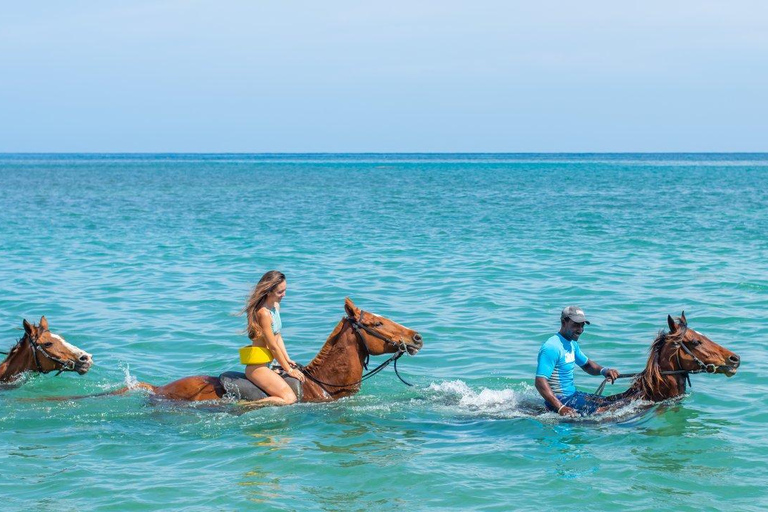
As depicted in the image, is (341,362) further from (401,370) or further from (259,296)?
(401,370)

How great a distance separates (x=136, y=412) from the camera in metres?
10.8

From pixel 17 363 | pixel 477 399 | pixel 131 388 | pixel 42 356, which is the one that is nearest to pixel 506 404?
pixel 477 399

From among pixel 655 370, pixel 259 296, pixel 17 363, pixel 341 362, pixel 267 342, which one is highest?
pixel 259 296

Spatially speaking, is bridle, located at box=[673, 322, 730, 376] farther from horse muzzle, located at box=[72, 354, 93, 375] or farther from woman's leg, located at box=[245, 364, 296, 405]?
horse muzzle, located at box=[72, 354, 93, 375]

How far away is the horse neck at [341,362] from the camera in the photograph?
11.0 metres

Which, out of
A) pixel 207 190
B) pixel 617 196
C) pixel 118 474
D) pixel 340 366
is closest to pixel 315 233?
pixel 340 366

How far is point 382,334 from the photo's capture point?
10.9 metres

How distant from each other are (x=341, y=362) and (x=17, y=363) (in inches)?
169

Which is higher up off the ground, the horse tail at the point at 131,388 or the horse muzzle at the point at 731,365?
the horse muzzle at the point at 731,365

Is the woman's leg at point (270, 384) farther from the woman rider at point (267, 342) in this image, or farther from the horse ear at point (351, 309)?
the horse ear at point (351, 309)

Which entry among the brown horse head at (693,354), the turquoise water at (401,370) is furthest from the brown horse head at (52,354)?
the brown horse head at (693,354)

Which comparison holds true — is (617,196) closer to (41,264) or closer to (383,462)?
(41,264)

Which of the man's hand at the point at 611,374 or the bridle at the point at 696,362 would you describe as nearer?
the bridle at the point at 696,362

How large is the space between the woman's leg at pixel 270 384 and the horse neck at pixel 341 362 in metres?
0.41
